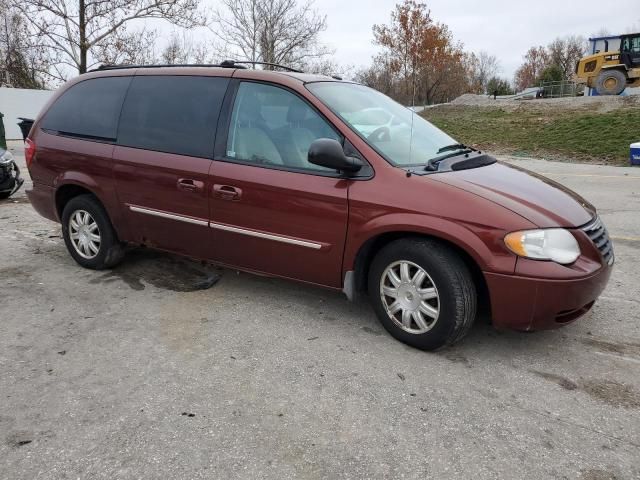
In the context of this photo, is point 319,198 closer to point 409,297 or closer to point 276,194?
point 276,194

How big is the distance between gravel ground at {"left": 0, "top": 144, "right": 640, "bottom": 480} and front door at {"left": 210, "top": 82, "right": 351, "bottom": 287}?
47 cm

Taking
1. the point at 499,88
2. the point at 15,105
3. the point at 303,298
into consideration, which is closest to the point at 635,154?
the point at 303,298

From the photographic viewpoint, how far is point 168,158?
4016 millimetres

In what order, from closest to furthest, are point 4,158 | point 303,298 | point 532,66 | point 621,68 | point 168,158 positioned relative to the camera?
point 168,158 < point 303,298 < point 4,158 < point 621,68 < point 532,66

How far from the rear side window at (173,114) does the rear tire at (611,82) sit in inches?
1029

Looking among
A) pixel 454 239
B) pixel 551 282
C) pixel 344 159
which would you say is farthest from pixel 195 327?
pixel 551 282

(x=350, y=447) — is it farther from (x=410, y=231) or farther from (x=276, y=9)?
(x=276, y=9)

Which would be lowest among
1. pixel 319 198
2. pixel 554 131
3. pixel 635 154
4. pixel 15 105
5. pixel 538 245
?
pixel 538 245

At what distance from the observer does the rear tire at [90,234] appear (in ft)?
15.0

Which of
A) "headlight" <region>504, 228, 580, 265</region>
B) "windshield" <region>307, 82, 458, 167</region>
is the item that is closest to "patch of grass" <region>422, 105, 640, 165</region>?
"windshield" <region>307, 82, 458, 167</region>

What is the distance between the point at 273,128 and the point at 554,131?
1804 centimetres

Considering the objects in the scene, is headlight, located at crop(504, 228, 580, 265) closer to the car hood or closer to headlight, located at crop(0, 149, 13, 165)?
the car hood

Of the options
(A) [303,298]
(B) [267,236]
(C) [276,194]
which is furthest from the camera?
(A) [303,298]

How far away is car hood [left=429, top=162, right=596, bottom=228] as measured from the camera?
301cm
